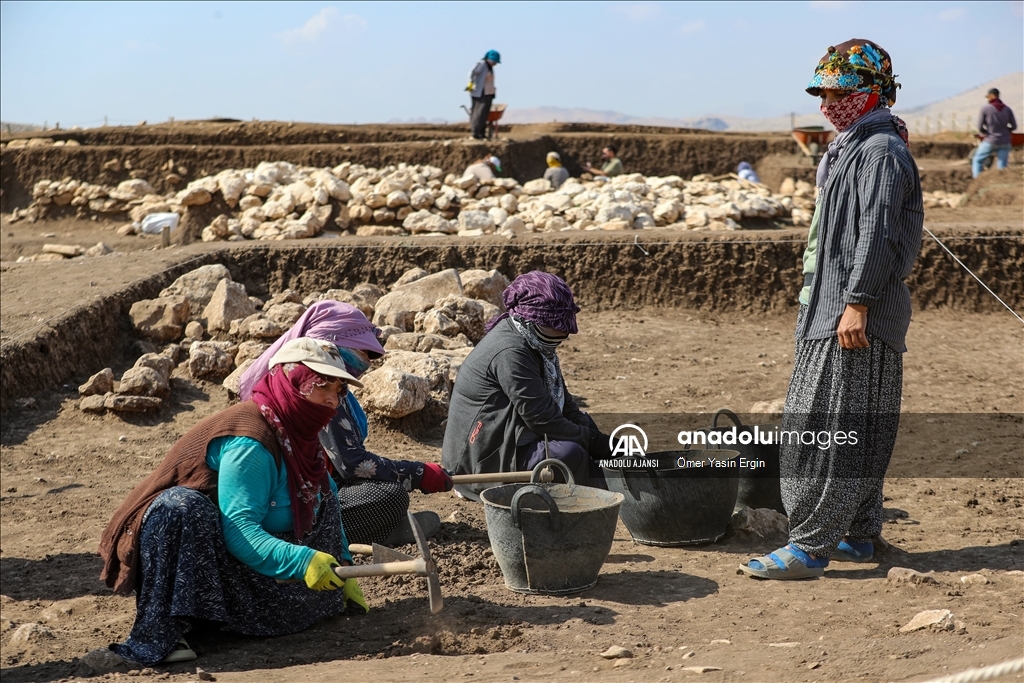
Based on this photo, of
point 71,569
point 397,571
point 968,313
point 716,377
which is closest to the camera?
point 397,571

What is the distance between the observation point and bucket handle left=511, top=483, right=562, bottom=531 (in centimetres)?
356

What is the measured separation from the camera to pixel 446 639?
11.0 ft

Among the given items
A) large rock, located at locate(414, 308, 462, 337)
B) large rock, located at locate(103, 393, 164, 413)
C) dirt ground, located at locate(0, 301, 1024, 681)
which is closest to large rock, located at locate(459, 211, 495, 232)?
large rock, located at locate(414, 308, 462, 337)

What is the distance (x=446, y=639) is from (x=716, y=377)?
4.47 m

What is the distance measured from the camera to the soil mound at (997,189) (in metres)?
13.0

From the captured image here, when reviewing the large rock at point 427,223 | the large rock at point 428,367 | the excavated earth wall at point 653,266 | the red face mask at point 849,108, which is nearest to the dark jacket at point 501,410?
the red face mask at point 849,108

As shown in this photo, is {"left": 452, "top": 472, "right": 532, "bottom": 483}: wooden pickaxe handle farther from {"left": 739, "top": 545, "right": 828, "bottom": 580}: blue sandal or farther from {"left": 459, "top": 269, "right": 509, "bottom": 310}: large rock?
{"left": 459, "top": 269, "right": 509, "bottom": 310}: large rock

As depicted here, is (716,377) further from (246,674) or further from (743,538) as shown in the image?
(246,674)

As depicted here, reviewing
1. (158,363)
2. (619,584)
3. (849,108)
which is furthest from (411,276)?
(849,108)

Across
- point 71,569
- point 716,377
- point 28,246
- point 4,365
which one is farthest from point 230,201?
point 71,569

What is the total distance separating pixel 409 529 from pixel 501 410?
66cm

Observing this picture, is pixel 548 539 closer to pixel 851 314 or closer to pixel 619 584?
pixel 619 584

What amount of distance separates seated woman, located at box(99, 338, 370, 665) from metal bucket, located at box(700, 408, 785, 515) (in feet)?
6.51

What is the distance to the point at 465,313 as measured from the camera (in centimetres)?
766
